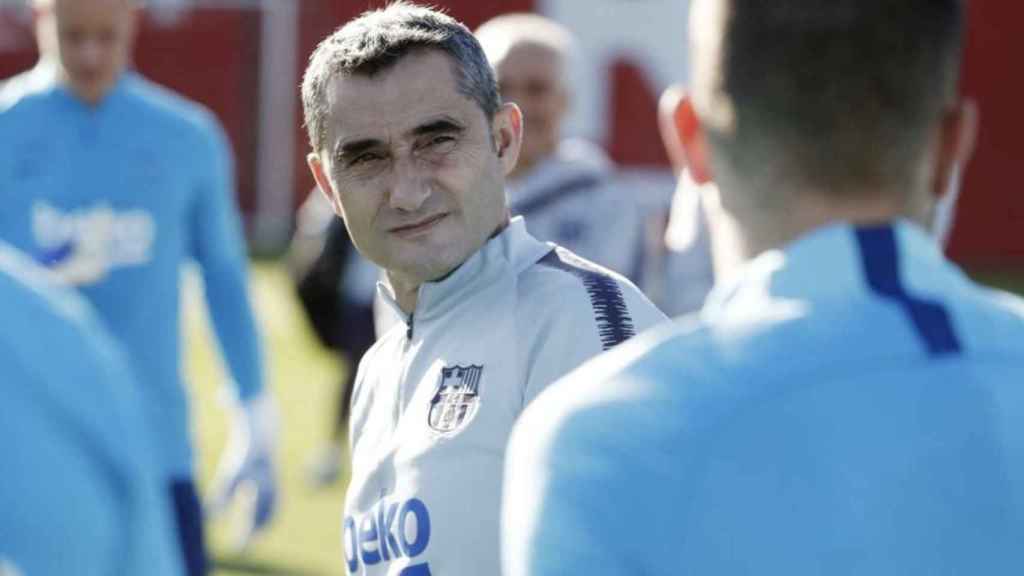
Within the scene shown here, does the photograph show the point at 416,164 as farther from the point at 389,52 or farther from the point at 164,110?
the point at 164,110

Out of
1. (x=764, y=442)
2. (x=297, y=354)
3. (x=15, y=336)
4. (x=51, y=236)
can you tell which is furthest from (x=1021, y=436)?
(x=297, y=354)

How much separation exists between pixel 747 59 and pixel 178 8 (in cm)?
2096

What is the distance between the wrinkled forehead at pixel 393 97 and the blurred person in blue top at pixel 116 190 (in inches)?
112

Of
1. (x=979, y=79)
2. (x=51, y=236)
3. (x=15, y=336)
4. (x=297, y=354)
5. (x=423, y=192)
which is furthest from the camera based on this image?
(x=979, y=79)

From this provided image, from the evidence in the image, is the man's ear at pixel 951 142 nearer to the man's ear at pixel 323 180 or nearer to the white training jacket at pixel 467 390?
the white training jacket at pixel 467 390

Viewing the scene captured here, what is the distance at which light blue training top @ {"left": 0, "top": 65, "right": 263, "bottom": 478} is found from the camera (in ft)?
19.6

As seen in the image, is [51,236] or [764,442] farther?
[51,236]

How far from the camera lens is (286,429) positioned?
12.4 metres

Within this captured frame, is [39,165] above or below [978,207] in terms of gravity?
above

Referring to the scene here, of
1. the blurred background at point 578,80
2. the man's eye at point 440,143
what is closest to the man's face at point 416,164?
the man's eye at point 440,143

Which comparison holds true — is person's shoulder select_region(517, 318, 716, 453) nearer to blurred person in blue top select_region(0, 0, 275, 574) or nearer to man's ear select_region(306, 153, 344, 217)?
man's ear select_region(306, 153, 344, 217)

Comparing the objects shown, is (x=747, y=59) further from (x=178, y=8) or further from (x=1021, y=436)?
(x=178, y=8)

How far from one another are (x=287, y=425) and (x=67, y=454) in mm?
10875

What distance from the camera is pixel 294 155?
22.6 m
